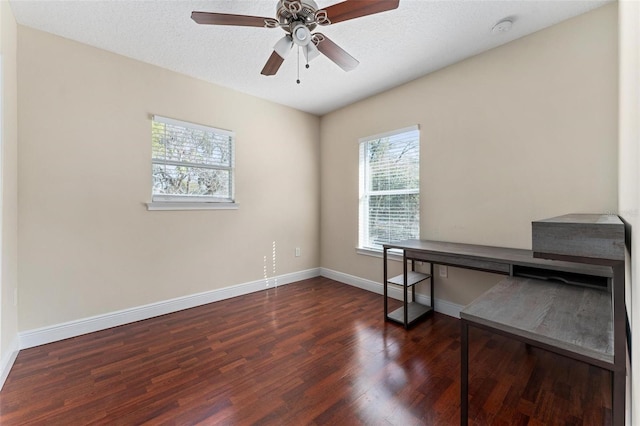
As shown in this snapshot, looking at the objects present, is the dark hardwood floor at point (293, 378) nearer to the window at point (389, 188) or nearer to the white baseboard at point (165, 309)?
the white baseboard at point (165, 309)

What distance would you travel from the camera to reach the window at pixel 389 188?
3109 millimetres

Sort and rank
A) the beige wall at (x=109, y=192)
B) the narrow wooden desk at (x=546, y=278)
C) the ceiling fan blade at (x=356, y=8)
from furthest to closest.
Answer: the beige wall at (x=109, y=192)
the ceiling fan blade at (x=356, y=8)
the narrow wooden desk at (x=546, y=278)

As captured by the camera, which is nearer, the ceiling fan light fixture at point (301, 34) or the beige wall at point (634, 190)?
the beige wall at point (634, 190)

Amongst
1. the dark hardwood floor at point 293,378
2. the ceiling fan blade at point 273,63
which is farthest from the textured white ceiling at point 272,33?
the dark hardwood floor at point 293,378

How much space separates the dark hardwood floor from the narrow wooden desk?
0.37 meters

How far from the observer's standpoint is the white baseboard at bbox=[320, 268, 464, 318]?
107 inches

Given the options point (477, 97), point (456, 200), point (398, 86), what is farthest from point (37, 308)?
point (477, 97)

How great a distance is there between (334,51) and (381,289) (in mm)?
2757

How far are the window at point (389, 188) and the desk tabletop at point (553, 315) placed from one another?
1572 millimetres

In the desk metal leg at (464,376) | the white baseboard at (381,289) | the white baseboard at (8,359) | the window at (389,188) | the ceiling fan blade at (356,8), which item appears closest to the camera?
the desk metal leg at (464,376)

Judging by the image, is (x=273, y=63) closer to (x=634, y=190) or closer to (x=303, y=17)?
(x=303, y=17)

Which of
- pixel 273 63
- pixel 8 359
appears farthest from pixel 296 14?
pixel 8 359

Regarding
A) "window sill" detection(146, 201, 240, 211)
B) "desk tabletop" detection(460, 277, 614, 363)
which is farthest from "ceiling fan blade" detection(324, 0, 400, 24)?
"window sill" detection(146, 201, 240, 211)

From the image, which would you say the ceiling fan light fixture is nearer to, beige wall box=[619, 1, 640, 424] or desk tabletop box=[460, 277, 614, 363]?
beige wall box=[619, 1, 640, 424]
